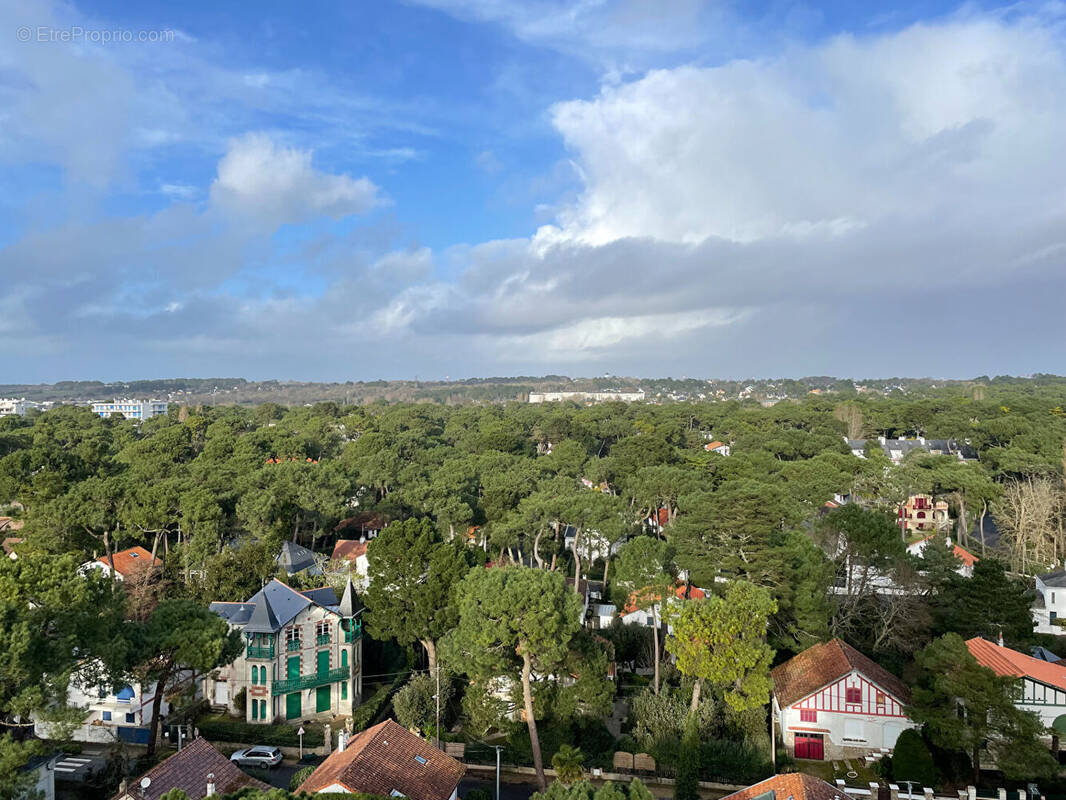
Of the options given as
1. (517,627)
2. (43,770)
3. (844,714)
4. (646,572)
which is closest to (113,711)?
(43,770)

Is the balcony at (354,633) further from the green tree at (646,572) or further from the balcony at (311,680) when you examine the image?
the green tree at (646,572)

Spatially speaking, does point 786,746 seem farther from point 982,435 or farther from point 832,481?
point 982,435

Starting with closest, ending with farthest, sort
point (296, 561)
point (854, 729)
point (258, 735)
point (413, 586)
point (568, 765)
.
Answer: point (568, 765) → point (854, 729) → point (258, 735) → point (413, 586) → point (296, 561)

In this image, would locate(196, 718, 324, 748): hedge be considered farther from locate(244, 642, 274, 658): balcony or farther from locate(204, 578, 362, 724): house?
locate(244, 642, 274, 658): balcony

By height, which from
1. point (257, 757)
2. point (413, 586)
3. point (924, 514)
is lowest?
point (257, 757)

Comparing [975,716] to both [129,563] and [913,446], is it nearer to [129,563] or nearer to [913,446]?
[129,563]

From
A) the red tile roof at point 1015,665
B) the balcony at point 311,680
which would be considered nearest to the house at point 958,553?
the red tile roof at point 1015,665
